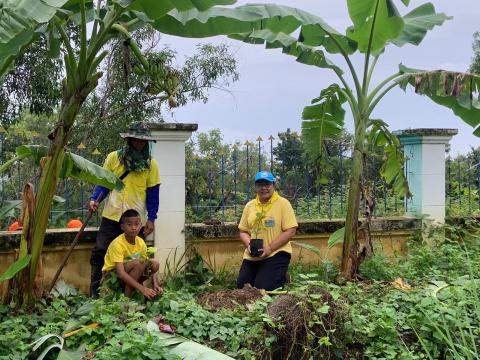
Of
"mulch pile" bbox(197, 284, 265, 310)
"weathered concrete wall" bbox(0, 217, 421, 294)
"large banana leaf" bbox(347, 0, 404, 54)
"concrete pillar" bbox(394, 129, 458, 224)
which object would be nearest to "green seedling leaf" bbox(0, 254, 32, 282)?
"weathered concrete wall" bbox(0, 217, 421, 294)

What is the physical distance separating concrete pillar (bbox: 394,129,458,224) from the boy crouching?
12.8ft

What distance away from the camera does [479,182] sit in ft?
25.5

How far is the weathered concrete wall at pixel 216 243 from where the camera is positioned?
5.33m

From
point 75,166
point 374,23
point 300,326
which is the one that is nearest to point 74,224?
point 75,166

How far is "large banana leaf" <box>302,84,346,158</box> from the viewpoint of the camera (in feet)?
21.2

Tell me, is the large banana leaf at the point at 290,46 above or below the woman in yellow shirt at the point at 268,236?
above

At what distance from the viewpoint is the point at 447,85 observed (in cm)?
559

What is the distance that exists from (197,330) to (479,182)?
5.54 meters

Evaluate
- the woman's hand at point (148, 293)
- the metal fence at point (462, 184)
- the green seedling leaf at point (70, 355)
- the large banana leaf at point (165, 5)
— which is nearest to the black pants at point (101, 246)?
the woman's hand at point (148, 293)

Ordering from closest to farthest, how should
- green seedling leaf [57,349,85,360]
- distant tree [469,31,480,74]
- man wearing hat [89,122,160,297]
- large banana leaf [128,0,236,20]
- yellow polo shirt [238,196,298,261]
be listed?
1. green seedling leaf [57,349,85,360]
2. large banana leaf [128,0,236,20]
3. man wearing hat [89,122,160,297]
4. yellow polo shirt [238,196,298,261]
5. distant tree [469,31,480,74]

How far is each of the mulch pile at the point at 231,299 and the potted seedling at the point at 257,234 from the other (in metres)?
0.41

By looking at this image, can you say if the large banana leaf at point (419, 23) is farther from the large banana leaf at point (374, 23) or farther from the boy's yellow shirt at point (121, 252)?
the boy's yellow shirt at point (121, 252)

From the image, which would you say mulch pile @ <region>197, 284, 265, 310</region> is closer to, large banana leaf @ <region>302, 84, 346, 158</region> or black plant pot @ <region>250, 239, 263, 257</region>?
black plant pot @ <region>250, 239, 263, 257</region>

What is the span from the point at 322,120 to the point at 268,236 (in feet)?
6.41
